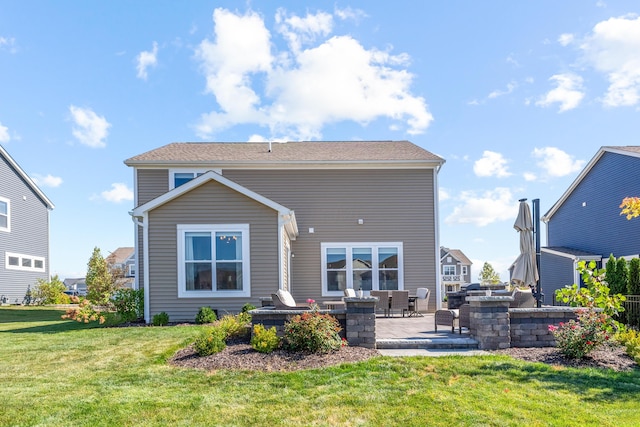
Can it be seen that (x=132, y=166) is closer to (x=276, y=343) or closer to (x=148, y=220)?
(x=148, y=220)

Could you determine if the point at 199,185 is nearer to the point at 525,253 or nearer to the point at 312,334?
the point at 312,334

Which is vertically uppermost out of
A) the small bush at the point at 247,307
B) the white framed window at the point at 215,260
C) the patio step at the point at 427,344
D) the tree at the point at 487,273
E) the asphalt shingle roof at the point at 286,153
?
the asphalt shingle roof at the point at 286,153

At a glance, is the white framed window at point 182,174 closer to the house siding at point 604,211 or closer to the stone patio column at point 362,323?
the stone patio column at point 362,323

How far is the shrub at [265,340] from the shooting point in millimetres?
7277

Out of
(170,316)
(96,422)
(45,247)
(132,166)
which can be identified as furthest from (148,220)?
(45,247)

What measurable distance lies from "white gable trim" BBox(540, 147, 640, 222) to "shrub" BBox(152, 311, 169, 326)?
19.6m

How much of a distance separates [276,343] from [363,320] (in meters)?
1.51

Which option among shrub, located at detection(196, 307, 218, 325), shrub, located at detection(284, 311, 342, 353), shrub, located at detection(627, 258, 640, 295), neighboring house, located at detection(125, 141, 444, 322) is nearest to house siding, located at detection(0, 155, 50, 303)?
neighboring house, located at detection(125, 141, 444, 322)

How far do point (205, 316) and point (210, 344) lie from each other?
4406 mm

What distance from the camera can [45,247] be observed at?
27.6 metres

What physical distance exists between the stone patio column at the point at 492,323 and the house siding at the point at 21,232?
2416cm

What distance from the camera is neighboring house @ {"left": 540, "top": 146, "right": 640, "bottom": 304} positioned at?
20.2 metres

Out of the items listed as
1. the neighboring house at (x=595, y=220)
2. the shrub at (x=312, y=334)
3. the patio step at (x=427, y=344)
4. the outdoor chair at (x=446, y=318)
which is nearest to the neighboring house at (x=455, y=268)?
the neighboring house at (x=595, y=220)

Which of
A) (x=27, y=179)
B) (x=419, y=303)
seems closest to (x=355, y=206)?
(x=419, y=303)
